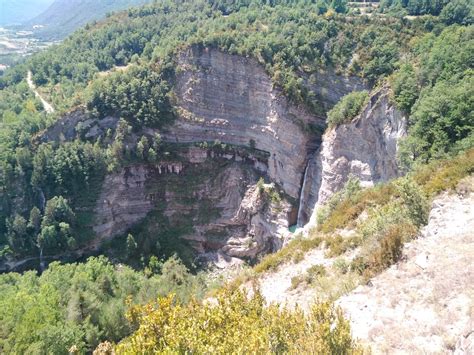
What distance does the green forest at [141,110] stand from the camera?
2984 centimetres

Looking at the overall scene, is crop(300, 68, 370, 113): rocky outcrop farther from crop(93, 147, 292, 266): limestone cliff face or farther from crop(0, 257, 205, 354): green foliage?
crop(0, 257, 205, 354): green foliage

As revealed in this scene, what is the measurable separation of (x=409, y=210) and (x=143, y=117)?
47.9 meters

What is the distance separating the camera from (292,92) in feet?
172

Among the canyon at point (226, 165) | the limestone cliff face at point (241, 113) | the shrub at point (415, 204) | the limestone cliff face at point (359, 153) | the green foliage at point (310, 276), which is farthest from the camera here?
the limestone cliff face at point (241, 113)

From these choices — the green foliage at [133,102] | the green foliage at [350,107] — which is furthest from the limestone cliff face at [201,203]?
the green foliage at [350,107]

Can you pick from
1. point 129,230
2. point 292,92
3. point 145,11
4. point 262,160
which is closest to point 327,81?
point 292,92

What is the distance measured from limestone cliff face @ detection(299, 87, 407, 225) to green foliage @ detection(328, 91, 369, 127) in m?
0.87

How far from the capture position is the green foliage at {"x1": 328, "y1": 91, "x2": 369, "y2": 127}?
4462 cm

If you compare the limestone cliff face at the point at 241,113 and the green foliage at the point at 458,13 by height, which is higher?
the green foliage at the point at 458,13

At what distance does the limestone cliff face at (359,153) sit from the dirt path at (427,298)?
73.7ft

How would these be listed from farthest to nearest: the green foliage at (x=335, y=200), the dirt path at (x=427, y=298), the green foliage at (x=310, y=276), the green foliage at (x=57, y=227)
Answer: the green foliage at (x=57, y=227) < the green foliage at (x=335, y=200) < the green foliage at (x=310, y=276) < the dirt path at (x=427, y=298)

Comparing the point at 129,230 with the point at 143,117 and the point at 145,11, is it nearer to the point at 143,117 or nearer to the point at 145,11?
the point at 143,117

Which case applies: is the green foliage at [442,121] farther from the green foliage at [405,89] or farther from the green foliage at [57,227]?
the green foliage at [57,227]

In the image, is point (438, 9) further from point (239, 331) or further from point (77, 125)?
point (239, 331)
